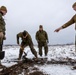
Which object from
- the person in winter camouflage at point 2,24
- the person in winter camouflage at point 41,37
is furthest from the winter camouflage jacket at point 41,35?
the person in winter camouflage at point 2,24

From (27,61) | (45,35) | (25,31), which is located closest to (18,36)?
(25,31)

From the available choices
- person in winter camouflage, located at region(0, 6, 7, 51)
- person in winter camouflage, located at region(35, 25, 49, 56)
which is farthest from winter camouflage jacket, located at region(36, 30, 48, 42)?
person in winter camouflage, located at region(0, 6, 7, 51)

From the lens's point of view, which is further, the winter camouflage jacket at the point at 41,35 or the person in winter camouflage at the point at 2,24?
the winter camouflage jacket at the point at 41,35

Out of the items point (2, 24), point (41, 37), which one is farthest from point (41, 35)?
point (2, 24)

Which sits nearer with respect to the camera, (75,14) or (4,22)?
(75,14)

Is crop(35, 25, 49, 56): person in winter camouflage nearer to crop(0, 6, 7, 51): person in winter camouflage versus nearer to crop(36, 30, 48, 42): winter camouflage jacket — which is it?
crop(36, 30, 48, 42): winter camouflage jacket

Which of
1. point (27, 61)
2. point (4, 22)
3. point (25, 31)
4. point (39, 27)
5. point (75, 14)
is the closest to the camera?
point (75, 14)

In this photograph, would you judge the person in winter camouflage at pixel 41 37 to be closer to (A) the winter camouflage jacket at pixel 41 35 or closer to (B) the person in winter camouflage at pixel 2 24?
(A) the winter camouflage jacket at pixel 41 35

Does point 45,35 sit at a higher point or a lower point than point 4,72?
higher

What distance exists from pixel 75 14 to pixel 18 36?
5.87m

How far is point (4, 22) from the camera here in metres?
9.69

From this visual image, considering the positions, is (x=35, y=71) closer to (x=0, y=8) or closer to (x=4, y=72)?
(x=4, y=72)

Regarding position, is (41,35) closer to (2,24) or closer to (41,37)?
(41,37)

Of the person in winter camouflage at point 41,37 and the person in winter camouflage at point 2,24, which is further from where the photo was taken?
the person in winter camouflage at point 41,37
